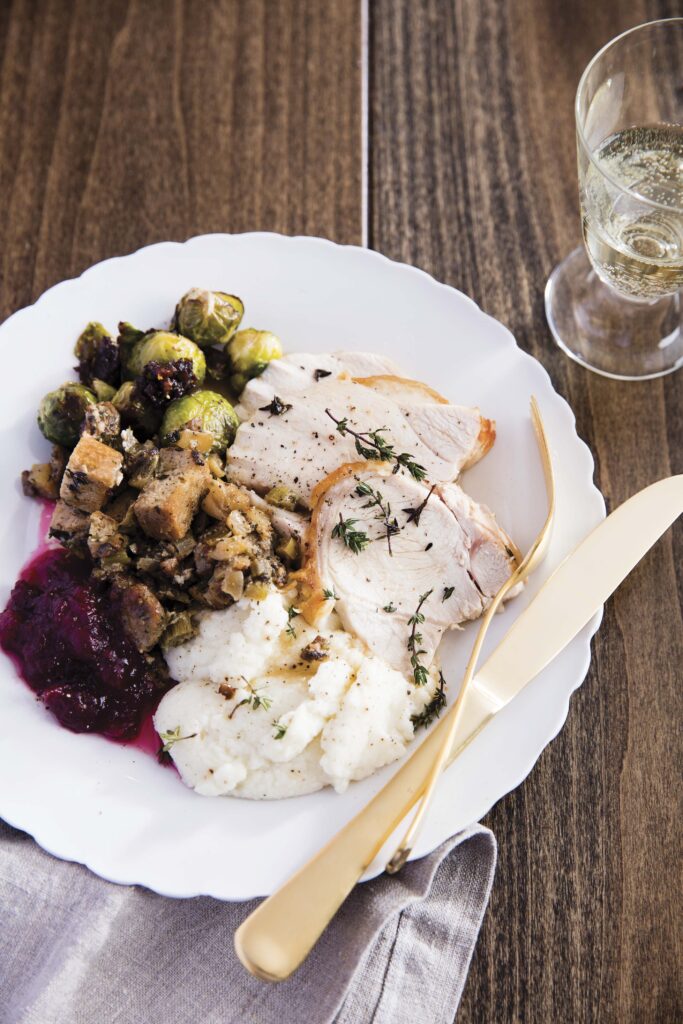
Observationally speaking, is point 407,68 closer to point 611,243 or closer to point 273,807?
point 611,243

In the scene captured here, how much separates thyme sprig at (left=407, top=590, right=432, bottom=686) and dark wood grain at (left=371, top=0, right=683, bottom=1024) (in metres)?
0.67

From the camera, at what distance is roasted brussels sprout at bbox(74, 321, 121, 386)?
384 centimetres

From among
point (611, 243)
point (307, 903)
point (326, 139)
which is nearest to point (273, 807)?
point (307, 903)

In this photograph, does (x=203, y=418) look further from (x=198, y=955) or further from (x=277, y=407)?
(x=198, y=955)

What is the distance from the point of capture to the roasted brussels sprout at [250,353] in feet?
12.6

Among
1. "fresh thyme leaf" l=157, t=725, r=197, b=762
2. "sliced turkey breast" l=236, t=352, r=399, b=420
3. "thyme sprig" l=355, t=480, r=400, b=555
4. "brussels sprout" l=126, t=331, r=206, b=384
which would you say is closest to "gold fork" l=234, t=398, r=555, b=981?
"fresh thyme leaf" l=157, t=725, r=197, b=762

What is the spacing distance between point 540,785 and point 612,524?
1040mm

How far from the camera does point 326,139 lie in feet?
15.6

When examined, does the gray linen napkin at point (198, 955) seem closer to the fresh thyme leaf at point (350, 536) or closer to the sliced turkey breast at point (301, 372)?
the fresh thyme leaf at point (350, 536)

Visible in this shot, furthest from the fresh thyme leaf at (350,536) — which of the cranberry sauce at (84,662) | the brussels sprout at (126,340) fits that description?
the brussels sprout at (126,340)

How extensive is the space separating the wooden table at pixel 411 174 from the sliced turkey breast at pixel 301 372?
85 cm

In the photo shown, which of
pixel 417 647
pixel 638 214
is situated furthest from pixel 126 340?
pixel 638 214

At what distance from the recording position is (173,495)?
330 centimetres

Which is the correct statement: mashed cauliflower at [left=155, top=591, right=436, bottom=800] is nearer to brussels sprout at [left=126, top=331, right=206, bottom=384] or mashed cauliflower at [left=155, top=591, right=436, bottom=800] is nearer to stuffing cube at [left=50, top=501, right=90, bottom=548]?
stuffing cube at [left=50, top=501, right=90, bottom=548]
